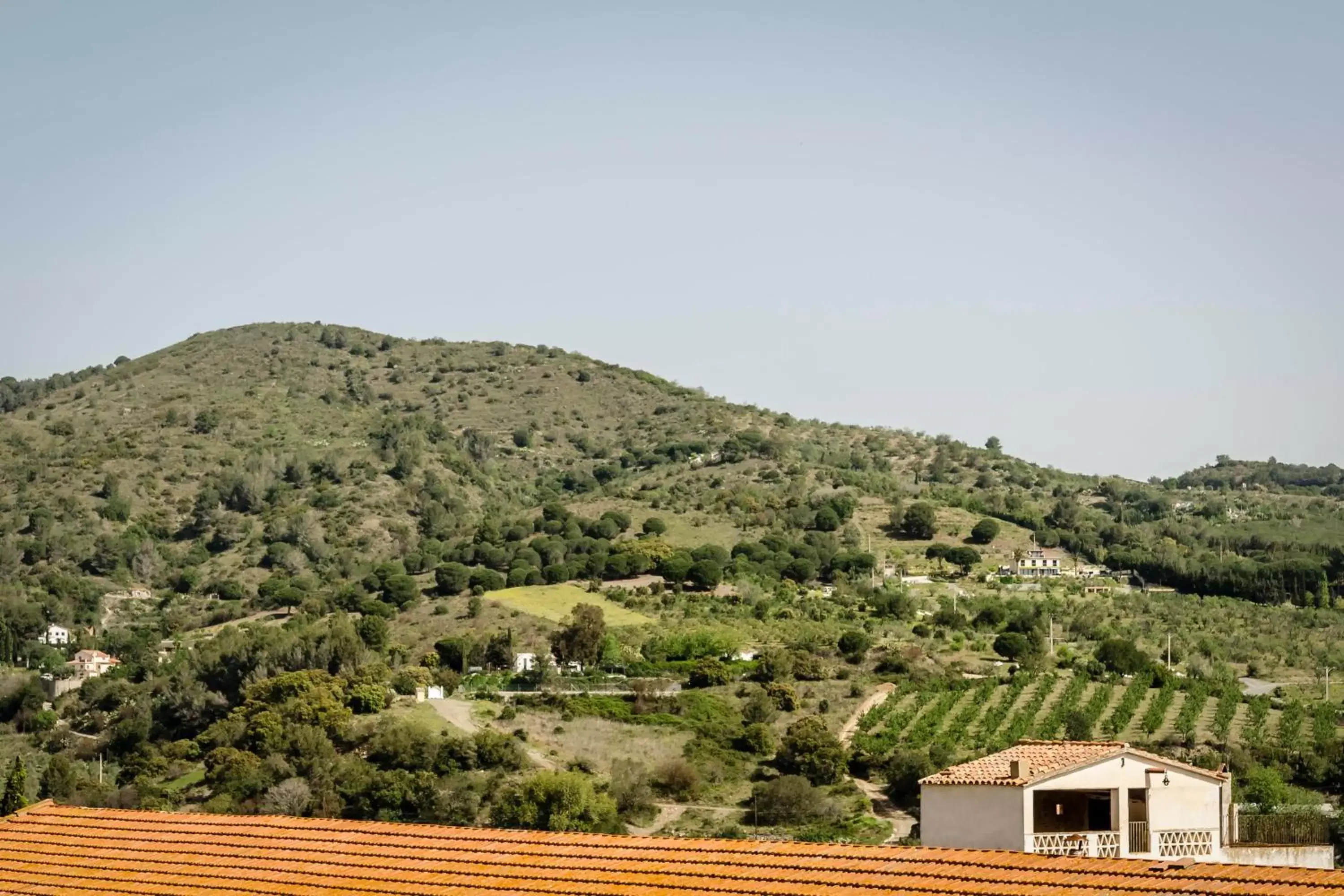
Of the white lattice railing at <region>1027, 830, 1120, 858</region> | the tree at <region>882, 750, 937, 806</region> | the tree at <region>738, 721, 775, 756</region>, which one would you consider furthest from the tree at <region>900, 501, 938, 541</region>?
the white lattice railing at <region>1027, 830, 1120, 858</region>

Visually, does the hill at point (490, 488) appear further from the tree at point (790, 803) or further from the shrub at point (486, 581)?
the tree at point (790, 803)

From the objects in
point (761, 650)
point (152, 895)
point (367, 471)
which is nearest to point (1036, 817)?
point (152, 895)

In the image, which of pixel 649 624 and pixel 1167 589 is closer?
pixel 649 624

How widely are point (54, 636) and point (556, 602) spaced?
28.6m

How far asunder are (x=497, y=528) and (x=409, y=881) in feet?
272

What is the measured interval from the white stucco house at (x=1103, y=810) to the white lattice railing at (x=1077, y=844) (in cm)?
2

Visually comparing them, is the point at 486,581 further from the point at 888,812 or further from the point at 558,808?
the point at 888,812

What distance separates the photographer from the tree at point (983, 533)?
92438 mm

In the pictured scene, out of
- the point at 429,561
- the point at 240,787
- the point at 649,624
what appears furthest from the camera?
the point at 429,561

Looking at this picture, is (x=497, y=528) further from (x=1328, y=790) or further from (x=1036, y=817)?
(x=1036, y=817)

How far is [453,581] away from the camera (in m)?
85.9

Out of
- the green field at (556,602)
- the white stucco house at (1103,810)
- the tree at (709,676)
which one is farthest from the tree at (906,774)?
the white stucco house at (1103,810)

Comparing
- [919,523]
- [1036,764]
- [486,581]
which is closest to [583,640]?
[486,581]

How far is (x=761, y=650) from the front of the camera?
228 feet
